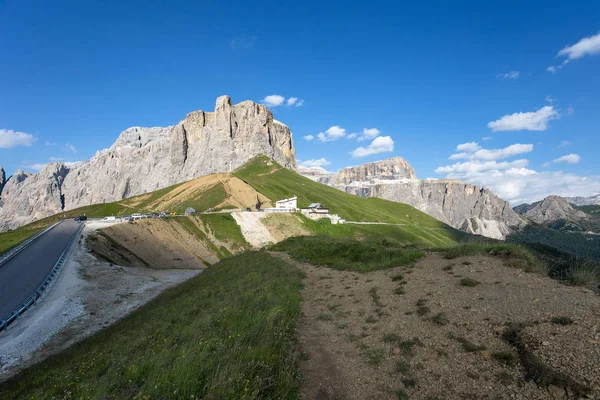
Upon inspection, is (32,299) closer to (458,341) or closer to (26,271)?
(26,271)

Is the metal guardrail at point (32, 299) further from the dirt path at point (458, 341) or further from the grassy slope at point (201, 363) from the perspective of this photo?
the dirt path at point (458, 341)

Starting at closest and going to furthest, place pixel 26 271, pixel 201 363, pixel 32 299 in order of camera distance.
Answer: pixel 201 363 → pixel 32 299 → pixel 26 271

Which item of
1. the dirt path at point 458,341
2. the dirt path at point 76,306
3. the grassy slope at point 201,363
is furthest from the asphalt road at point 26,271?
the dirt path at point 458,341

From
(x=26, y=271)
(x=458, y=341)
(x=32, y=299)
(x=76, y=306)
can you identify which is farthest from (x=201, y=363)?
(x=26, y=271)

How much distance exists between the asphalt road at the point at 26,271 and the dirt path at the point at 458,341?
28.0 meters

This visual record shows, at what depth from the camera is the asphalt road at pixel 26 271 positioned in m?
26.3

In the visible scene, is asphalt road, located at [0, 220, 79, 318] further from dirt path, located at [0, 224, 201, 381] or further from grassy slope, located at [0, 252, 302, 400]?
grassy slope, located at [0, 252, 302, 400]

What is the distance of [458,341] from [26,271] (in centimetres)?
4432

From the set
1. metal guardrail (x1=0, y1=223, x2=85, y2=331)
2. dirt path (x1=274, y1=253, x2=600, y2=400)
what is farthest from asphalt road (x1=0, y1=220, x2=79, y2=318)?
dirt path (x1=274, y1=253, x2=600, y2=400)

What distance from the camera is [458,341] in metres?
10.1

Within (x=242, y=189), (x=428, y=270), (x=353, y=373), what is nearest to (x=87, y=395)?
(x=353, y=373)

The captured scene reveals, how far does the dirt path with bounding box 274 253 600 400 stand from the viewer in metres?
7.78

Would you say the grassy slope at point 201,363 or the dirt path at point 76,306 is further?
the dirt path at point 76,306

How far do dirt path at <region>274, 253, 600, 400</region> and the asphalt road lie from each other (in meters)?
28.0
